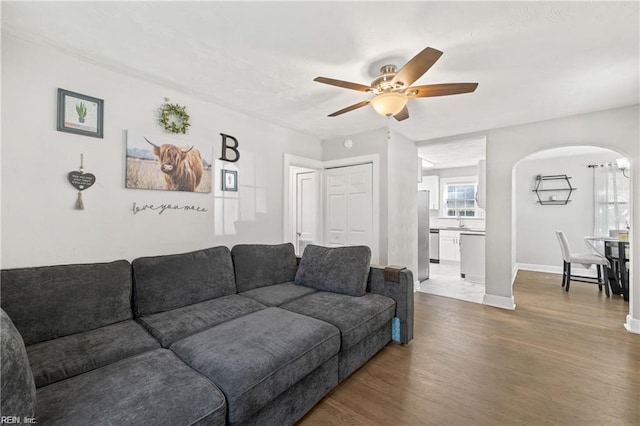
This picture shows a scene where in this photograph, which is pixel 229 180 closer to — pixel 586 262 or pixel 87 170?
pixel 87 170

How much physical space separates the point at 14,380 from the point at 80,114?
1.92 m

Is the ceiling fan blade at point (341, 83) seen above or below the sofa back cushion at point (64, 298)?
above

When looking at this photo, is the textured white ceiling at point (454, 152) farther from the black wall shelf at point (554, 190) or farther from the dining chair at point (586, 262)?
the dining chair at point (586, 262)

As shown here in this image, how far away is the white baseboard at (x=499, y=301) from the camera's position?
351 cm

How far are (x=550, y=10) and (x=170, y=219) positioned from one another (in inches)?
125

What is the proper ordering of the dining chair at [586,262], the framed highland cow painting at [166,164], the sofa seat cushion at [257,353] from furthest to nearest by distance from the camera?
the dining chair at [586,262], the framed highland cow painting at [166,164], the sofa seat cushion at [257,353]

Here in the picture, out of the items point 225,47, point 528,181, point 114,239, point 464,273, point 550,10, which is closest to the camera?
point 550,10

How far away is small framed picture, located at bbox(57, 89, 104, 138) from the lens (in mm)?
1940


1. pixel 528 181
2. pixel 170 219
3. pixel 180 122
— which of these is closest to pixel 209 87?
pixel 180 122

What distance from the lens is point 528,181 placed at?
19.2 ft

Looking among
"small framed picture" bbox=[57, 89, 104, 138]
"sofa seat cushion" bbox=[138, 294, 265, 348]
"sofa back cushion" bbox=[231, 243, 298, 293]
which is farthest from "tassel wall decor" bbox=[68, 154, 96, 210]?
"sofa back cushion" bbox=[231, 243, 298, 293]

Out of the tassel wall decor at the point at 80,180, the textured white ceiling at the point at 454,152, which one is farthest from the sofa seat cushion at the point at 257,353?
the textured white ceiling at the point at 454,152

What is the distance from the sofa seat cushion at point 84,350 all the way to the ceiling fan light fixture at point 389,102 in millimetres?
2191

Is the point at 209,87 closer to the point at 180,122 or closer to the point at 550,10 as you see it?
the point at 180,122
